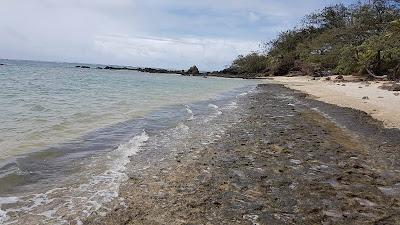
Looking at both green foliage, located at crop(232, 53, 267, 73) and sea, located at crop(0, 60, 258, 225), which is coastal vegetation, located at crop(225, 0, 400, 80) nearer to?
green foliage, located at crop(232, 53, 267, 73)

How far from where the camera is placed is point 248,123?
1452 cm

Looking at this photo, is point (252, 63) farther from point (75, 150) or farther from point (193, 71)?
point (75, 150)

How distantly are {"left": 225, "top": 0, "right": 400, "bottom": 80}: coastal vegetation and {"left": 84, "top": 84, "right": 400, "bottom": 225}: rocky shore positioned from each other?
23.7 meters

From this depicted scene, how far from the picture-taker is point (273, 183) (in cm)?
700

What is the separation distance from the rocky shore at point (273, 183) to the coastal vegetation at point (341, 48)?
23.7 meters

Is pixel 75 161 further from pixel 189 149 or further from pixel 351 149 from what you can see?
pixel 351 149

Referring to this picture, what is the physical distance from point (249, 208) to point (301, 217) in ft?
2.48

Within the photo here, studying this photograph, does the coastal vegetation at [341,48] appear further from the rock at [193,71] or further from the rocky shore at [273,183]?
the rocky shore at [273,183]

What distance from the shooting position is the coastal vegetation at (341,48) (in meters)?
40.4

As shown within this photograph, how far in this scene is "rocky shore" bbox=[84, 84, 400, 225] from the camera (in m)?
5.47

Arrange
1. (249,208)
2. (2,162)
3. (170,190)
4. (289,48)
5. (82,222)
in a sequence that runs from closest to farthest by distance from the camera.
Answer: (82,222), (249,208), (170,190), (2,162), (289,48)

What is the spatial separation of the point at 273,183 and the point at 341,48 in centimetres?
4973

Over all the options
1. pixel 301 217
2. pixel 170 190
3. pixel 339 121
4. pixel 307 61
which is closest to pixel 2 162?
pixel 170 190

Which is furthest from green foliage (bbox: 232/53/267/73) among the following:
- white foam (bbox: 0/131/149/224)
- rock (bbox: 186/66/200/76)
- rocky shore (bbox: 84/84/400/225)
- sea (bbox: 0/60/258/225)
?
white foam (bbox: 0/131/149/224)
